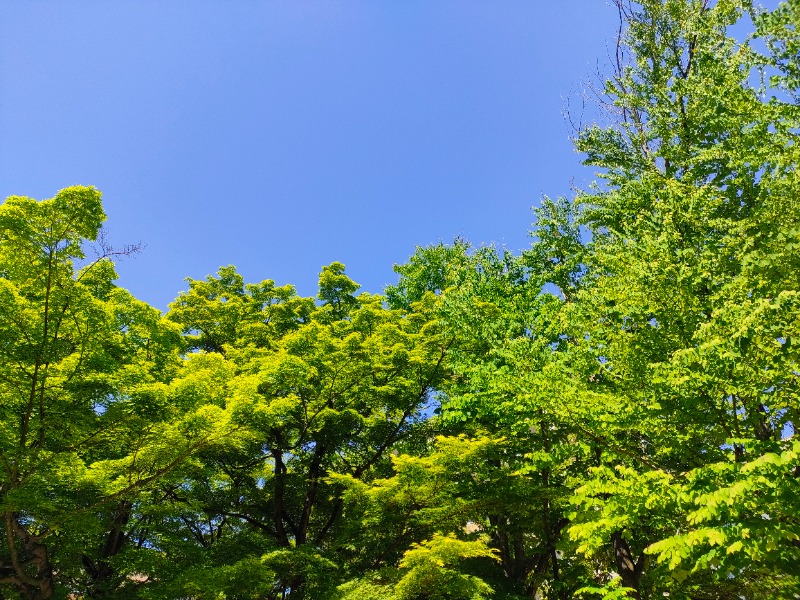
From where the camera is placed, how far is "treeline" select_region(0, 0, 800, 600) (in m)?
6.24

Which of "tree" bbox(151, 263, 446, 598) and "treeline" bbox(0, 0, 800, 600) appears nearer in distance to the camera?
"treeline" bbox(0, 0, 800, 600)

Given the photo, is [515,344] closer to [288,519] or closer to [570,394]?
[570,394]

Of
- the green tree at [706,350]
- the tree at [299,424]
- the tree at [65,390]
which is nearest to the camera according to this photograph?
the green tree at [706,350]

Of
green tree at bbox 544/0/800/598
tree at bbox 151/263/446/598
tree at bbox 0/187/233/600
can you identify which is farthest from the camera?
tree at bbox 151/263/446/598

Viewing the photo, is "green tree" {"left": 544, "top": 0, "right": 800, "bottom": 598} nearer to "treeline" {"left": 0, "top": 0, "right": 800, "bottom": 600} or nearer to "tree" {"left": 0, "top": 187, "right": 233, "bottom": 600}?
"treeline" {"left": 0, "top": 0, "right": 800, "bottom": 600}

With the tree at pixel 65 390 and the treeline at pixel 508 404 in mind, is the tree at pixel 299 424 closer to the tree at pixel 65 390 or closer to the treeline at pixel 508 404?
the treeline at pixel 508 404

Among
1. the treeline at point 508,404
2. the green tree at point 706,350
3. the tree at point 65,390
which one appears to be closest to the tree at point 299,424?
the treeline at point 508,404

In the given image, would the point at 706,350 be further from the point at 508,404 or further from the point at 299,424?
the point at 299,424

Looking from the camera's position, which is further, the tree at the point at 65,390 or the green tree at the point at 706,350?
the tree at the point at 65,390

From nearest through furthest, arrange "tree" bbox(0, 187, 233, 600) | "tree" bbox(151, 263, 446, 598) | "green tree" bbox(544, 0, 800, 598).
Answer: "green tree" bbox(544, 0, 800, 598) → "tree" bbox(0, 187, 233, 600) → "tree" bbox(151, 263, 446, 598)

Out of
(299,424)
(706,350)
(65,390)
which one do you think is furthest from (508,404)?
(65,390)

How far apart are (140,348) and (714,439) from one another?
1285 cm

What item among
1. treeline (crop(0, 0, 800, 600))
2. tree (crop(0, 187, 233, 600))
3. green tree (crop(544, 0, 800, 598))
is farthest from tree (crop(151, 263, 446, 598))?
green tree (crop(544, 0, 800, 598))

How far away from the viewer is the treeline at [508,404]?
6.24 metres
